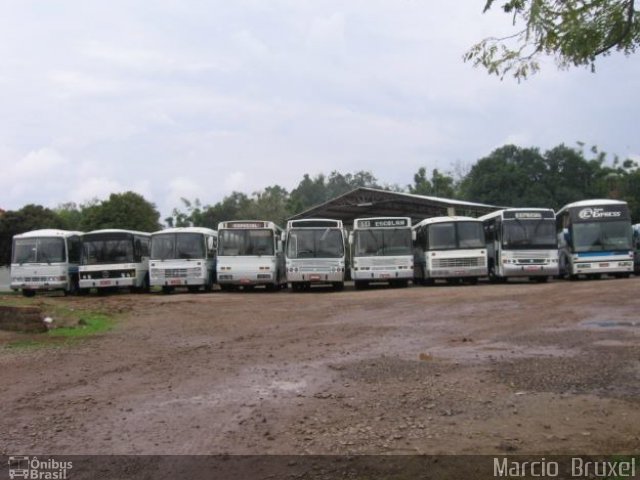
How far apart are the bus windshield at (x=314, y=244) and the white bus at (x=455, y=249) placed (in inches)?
140

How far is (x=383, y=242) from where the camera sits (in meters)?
24.4

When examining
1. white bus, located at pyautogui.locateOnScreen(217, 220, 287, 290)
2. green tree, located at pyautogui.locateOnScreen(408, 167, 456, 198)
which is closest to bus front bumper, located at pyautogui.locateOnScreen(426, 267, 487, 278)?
white bus, located at pyautogui.locateOnScreen(217, 220, 287, 290)

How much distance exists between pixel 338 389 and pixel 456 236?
18462 millimetres

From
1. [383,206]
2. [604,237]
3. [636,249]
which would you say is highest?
[383,206]

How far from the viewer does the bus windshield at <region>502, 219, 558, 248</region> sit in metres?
24.2

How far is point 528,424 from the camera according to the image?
5613mm

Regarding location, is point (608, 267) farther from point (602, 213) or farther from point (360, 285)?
point (360, 285)

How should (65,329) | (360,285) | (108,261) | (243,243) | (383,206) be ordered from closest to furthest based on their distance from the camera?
(65,329) → (243,243) → (108,261) → (360,285) → (383,206)

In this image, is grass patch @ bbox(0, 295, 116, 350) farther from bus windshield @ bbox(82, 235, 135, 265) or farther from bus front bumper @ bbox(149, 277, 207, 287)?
bus windshield @ bbox(82, 235, 135, 265)

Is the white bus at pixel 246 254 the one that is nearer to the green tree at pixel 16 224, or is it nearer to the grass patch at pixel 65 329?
the grass patch at pixel 65 329

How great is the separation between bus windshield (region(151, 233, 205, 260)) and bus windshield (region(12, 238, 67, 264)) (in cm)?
411

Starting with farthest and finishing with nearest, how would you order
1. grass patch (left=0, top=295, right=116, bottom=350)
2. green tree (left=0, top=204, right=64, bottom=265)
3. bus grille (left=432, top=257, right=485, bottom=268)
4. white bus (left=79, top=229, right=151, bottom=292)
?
green tree (left=0, top=204, right=64, bottom=265), white bus (left=79, top=229, right=151, bottom=292), bus grille (left=432, top=257, right=485, bottom=268), grass patch (left=0, top=295, right=116, bottom=350)

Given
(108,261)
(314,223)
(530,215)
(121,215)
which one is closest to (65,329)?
(314,223)

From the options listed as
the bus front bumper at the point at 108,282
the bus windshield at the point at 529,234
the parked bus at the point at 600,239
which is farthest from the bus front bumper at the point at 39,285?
the parked bus at the point at 600,239
